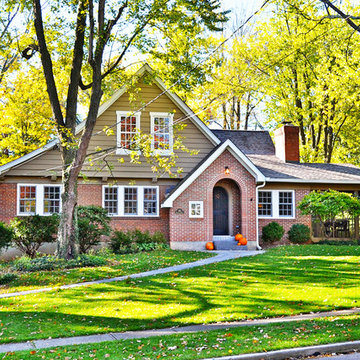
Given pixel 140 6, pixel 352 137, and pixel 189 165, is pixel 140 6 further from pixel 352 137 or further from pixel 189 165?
pixel 352 137

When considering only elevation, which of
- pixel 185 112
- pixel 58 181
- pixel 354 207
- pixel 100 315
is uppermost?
pixel 185 112

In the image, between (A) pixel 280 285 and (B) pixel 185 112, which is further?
(B) pixel 185 112

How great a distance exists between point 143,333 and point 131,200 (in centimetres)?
1370

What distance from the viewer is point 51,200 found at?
70.1ft

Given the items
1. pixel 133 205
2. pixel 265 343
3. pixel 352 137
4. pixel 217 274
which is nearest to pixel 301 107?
pixel 352 137

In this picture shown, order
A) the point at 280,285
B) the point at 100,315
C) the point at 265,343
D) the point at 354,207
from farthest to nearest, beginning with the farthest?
the point at 354,207 → the point at 280,285 → the point at 100,315 → the point at 265,343

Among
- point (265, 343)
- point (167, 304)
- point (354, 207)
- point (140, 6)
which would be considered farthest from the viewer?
point (354, 207)

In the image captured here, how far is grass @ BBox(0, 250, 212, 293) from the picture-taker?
44.7 feet

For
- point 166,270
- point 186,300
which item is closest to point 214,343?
point 186,300

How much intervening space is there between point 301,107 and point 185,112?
13.7 metres

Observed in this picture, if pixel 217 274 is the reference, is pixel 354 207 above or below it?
above

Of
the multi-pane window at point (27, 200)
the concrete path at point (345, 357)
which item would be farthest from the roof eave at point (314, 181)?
the concrete path at point (345, 357)

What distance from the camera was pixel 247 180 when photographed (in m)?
21.0

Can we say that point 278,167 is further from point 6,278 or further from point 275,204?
point 6,278
